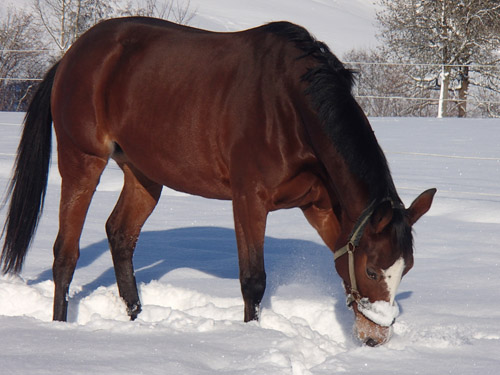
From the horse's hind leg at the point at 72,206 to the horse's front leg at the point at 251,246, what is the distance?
2.77ft

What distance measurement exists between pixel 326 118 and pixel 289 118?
193mm

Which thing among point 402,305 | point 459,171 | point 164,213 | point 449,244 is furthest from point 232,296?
point 459,171

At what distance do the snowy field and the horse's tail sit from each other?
206 millimetres

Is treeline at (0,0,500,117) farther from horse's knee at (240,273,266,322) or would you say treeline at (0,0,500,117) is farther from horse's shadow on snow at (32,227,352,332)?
horse's knee at (240,273,266,322)

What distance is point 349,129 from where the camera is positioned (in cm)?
262

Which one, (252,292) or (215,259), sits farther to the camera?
(215,259)

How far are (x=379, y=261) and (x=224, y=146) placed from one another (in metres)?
0.84

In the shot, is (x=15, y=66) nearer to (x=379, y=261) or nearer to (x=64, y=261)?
(x=64, y=261)

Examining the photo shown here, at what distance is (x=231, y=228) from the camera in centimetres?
515

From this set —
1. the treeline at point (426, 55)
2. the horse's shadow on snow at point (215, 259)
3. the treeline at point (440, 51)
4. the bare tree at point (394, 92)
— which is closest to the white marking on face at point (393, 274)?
the horse's shadow on snow at point (215, 259)

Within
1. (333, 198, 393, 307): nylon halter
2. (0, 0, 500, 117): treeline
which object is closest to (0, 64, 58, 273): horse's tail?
Result: (333, 198, 393, 307): nylon halter

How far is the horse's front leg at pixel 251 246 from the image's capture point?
111 inches

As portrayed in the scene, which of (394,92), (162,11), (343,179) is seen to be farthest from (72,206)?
(162,11)

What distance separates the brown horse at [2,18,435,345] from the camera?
102 inches
